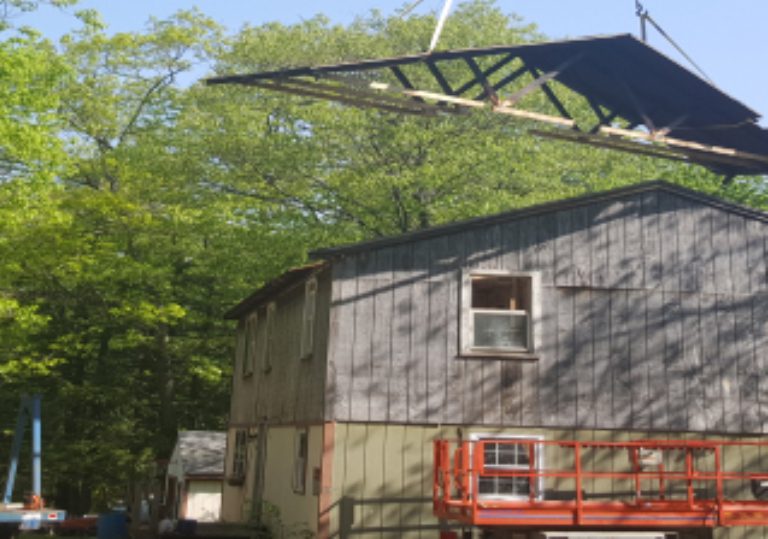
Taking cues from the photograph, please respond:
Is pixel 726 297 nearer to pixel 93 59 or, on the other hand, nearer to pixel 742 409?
pixel 742 409

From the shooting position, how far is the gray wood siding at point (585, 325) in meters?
17.1

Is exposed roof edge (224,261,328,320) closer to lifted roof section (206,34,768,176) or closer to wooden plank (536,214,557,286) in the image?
lifted roof section (206,34,768,176)

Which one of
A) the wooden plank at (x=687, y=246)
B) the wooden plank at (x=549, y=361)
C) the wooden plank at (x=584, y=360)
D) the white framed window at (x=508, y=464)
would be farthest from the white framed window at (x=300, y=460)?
the wooden plank at (x=687, y=246)

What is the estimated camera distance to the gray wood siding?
674 inches

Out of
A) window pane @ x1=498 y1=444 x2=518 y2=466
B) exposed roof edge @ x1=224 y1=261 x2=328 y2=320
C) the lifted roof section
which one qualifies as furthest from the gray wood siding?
exposed roof edge @ x1=224 y1=261 x2=328 y2=320

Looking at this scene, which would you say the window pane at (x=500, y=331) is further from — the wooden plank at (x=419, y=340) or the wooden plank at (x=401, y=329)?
the wooden plank at (x=401, y=329)

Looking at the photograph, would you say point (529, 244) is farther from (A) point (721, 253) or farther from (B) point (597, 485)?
(B) point (597, 485)

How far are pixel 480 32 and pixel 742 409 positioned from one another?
950 inches

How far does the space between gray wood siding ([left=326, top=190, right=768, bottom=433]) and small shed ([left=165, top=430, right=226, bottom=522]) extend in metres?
13.4

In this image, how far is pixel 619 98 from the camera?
18.3 metres

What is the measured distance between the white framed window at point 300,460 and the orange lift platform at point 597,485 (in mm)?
3226

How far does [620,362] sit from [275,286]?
27.3 ft

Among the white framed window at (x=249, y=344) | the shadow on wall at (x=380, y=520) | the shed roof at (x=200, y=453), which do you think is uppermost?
the white framed window at (x=249, y=344)

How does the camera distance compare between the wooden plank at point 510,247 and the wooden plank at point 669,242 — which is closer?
the wooden plank at point 510,247
